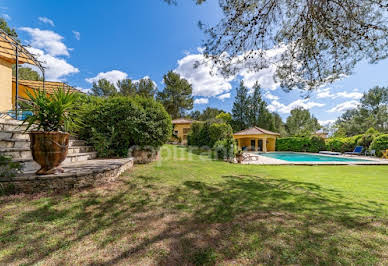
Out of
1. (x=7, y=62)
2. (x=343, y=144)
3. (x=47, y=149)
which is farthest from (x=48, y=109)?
(x=343, y=144)

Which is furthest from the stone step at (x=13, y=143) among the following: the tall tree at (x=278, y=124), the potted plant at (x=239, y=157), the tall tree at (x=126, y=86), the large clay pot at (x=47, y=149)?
the tall tree at (x=278, y=124)

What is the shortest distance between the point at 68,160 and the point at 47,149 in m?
1.84

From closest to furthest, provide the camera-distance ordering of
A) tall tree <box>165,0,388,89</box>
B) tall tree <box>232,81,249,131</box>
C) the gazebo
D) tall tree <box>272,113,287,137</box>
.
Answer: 1. tall tree <box>165,0,388,89</box>
2. the gazebo
3. tall tree <box>232,81,249,131</box>
4. tall tree <box>272,113,287,137</box>

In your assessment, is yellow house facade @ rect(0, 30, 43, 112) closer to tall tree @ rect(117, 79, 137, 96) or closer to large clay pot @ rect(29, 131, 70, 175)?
large clay pot @ rect(29, 131, 70, 175)

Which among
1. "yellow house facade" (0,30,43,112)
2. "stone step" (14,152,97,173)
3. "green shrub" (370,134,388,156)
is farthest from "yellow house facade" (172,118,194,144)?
"green shrub" (370,134,388,156)

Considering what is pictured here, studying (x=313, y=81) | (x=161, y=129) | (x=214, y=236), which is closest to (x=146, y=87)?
(x=161, y=129)

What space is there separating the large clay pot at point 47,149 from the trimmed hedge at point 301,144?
26.0m

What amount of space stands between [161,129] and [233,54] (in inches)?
168

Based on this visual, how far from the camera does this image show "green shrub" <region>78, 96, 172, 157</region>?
20.6 feet

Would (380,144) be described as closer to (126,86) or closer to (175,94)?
(175,94)

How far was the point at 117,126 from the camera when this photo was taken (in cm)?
648

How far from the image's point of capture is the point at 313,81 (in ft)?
17.4

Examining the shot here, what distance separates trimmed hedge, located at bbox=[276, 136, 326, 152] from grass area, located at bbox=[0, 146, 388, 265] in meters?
21.0

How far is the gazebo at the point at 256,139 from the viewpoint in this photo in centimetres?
2194
